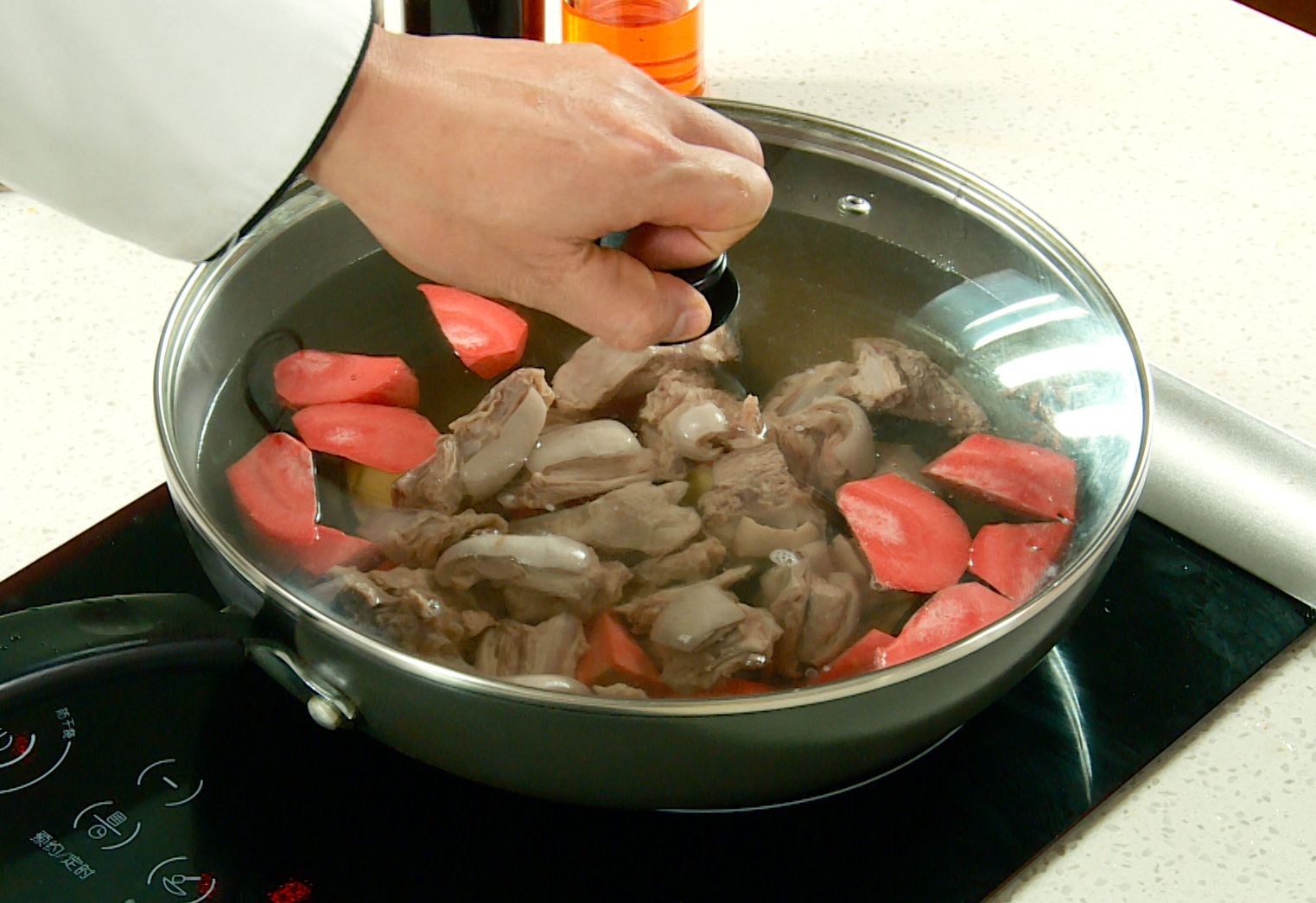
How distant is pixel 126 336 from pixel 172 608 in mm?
439

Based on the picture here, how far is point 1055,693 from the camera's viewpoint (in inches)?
28.5

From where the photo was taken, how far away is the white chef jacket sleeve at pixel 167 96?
524 mm

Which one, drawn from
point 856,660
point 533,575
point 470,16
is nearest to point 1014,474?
point 856,660

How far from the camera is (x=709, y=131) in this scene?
63cm

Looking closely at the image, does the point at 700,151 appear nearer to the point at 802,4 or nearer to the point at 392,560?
the point at 392,560

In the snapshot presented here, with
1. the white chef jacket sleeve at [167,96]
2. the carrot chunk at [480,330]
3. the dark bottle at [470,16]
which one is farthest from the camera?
the dark bottle at [470,16]

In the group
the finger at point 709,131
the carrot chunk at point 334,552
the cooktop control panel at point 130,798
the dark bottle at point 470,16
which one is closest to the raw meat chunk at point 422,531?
the carrot chunk at point 334,552

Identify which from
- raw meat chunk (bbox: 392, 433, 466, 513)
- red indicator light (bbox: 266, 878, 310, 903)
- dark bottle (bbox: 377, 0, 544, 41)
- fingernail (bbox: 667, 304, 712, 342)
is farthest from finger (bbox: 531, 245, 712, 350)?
dark bottle (bbox: 377, 0, 544, 41)

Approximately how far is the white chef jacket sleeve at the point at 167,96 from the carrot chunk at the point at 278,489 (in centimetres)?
15

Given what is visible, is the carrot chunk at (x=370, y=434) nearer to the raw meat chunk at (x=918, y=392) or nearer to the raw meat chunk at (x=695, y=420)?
the raw meat chunk at (x=695, y=420)

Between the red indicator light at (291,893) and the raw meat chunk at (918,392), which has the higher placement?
the raw meat chunk at (918,392)

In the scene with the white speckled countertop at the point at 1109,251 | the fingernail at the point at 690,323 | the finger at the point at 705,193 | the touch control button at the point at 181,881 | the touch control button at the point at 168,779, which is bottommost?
the touch control button at the point at 181,881

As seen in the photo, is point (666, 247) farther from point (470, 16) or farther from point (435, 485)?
point (470, 16)

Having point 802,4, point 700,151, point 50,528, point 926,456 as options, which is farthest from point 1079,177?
point 50,528
